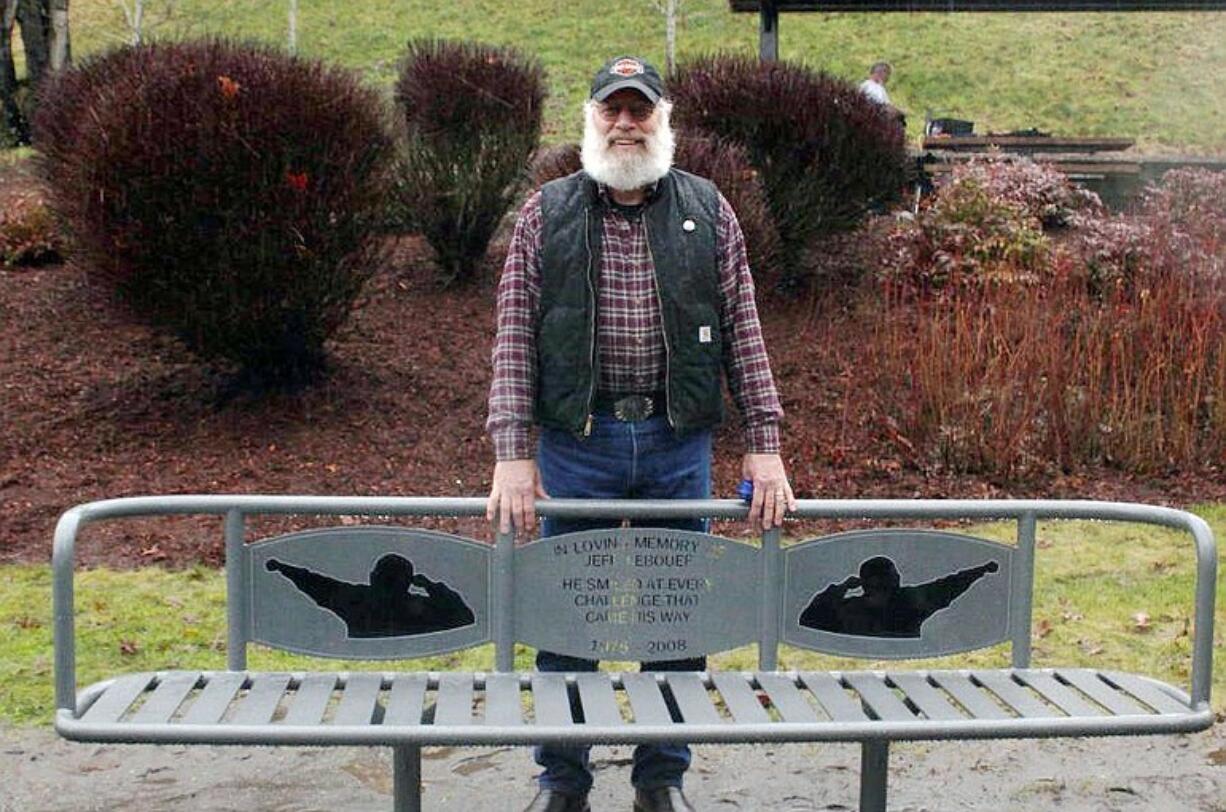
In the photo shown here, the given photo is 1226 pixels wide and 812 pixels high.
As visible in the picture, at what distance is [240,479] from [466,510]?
4.34 meters

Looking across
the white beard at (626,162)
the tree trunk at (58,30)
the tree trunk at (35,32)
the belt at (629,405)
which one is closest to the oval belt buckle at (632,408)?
the belt at (629,405)

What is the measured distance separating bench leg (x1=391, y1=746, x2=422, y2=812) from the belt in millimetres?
939

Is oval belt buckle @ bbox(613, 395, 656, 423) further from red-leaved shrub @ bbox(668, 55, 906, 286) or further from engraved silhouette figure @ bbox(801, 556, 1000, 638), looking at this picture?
red-leaved shrub @ bbox(668, 55, 906, 286)

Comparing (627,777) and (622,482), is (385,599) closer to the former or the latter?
(622,482)

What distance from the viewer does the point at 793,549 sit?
404 cm

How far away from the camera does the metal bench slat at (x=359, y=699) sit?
3664 millimetres

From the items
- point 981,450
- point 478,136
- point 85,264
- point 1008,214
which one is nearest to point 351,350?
point 85,264

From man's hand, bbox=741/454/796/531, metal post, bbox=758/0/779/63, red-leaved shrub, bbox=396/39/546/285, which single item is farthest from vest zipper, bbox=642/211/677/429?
metal post, bbox=758/0/779/63

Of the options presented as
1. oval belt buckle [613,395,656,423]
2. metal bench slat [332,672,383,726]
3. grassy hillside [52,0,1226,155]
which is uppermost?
grassy hillside [52,0,1226,155]

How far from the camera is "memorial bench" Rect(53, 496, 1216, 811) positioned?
3795mm

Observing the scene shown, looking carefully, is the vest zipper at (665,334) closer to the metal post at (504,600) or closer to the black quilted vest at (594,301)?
the black quilted vest at (594,301)

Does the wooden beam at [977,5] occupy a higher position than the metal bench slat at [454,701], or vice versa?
the wooden beam at [977,5]

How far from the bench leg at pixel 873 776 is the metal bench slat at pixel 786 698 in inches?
8.2

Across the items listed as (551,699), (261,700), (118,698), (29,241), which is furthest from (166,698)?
(29,241)
